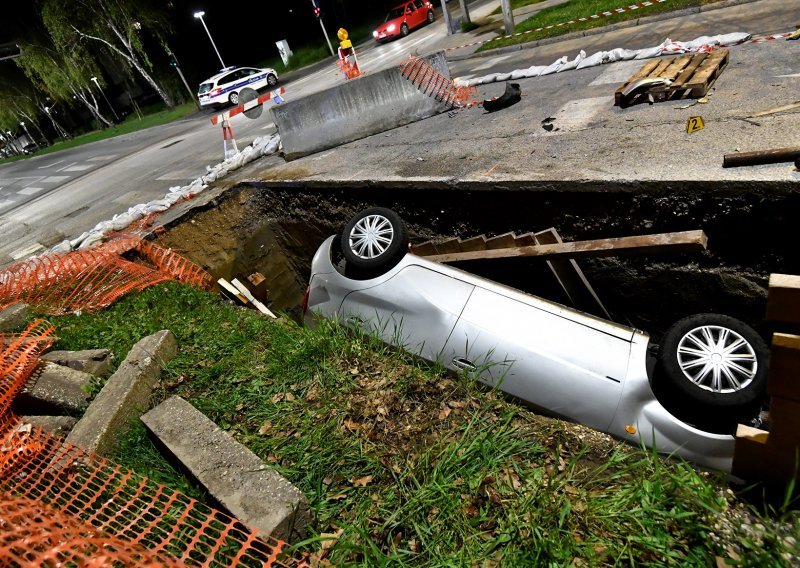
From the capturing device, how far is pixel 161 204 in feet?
26.5

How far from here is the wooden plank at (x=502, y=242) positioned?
4.45 m

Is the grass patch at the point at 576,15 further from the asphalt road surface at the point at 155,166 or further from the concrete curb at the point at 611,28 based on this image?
the asphalt road surface at the point at 155,166

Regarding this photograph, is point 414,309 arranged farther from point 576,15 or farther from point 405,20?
point 405,20

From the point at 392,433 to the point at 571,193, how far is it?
10.1ft

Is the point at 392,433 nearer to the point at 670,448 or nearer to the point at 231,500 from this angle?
the point at 231,500

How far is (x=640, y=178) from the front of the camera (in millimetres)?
4078

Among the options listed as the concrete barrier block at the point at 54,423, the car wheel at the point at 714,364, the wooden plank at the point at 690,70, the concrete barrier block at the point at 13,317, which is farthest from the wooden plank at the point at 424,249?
the concrete barrier block at the point at 13,317

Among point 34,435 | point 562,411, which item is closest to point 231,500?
point 34,435

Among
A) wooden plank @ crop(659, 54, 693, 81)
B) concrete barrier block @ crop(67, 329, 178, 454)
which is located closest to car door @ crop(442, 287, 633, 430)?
concrete barrier block @ crop(67, 329, 178, 454)

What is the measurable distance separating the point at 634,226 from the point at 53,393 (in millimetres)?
5601

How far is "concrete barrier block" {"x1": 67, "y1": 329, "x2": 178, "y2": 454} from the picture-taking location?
3.24 meters

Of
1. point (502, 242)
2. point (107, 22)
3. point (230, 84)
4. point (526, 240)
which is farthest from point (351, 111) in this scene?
point (107, 22)

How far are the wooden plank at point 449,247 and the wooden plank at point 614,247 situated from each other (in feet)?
1.53

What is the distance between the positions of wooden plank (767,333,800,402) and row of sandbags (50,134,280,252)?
8526mm
